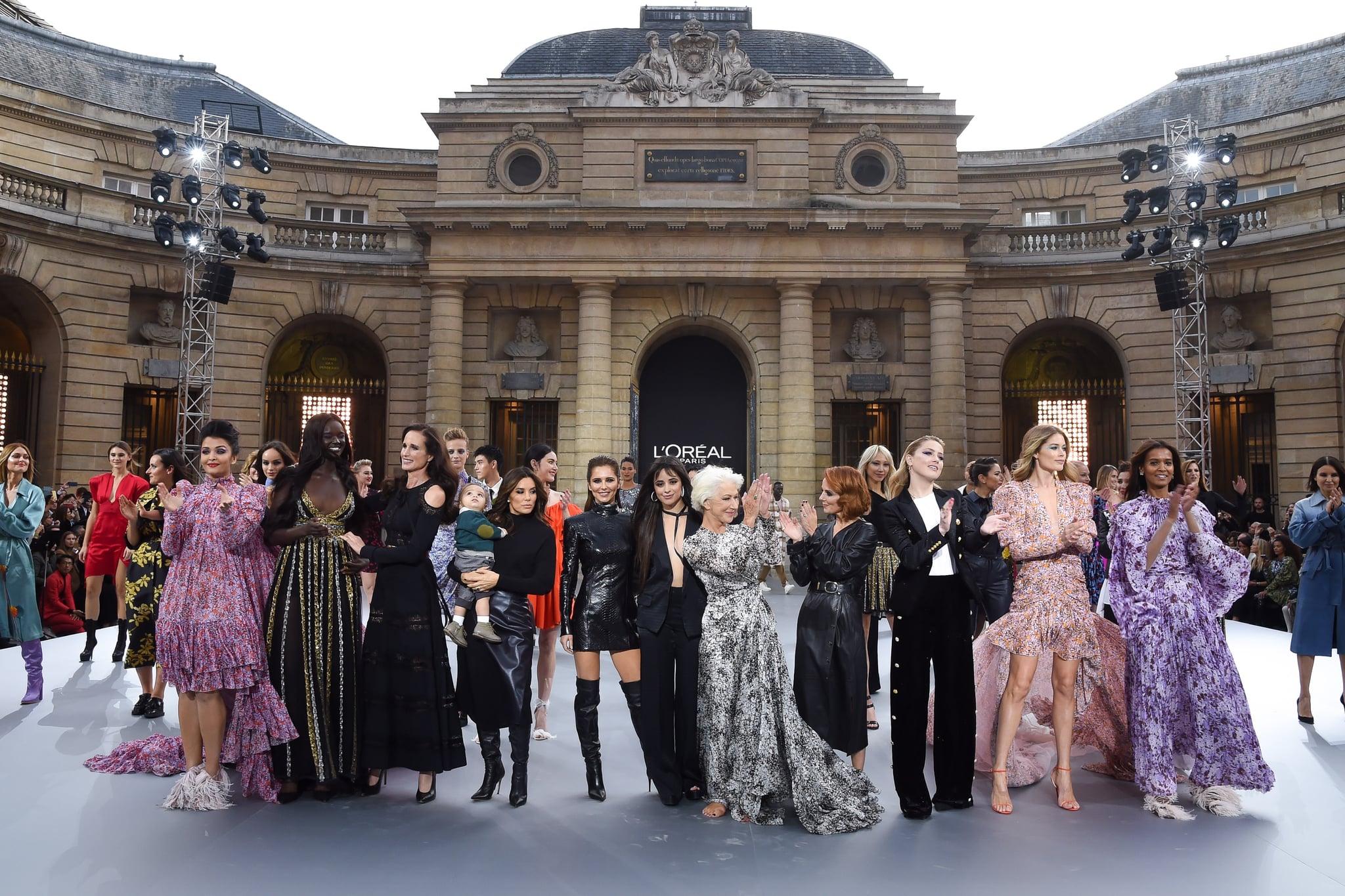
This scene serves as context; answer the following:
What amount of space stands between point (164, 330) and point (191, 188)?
17.6 ft

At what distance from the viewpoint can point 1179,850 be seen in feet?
15.2

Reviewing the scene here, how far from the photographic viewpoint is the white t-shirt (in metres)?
5.21

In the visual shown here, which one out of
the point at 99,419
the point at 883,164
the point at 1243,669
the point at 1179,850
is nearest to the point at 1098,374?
the point at 883,164

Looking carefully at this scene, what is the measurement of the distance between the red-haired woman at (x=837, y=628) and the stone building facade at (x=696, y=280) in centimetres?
1546

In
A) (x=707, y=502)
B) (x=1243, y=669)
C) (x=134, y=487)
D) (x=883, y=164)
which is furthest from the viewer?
(x=883, y=164)

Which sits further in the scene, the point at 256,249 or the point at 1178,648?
the point at 256,249

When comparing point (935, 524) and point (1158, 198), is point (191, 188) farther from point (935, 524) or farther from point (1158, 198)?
point (1158, 198)

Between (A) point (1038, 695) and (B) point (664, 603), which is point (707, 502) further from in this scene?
(A) point (1038, 695)

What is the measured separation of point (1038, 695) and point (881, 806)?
2.11 metres

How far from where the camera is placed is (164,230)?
18.8m

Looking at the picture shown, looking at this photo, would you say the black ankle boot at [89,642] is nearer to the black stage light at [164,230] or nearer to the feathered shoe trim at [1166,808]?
the feathered shoe trim at [1166,808]

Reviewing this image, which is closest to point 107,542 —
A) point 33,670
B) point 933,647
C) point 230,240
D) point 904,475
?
point 33,670

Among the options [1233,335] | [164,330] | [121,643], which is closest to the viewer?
[121,643]

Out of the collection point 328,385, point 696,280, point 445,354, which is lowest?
point 328,385
